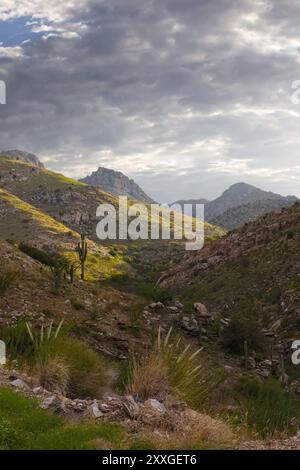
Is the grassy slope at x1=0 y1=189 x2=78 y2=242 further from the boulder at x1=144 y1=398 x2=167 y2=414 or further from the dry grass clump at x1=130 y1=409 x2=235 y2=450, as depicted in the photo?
the dry grass clump at x1=130 y1=409 x2=235 y2=450

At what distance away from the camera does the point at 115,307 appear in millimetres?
23469

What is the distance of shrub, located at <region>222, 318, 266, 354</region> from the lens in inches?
883

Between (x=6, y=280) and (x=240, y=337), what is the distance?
11.2 metres

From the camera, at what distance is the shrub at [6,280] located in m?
18.7

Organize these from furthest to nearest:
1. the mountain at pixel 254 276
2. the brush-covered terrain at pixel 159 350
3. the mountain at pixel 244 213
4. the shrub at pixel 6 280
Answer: the mountain at pixel 244 213 → the mountain at pixel 254 276 → the shrub at pixel 6 280 → the brush-covered terrain at pixel 159 350

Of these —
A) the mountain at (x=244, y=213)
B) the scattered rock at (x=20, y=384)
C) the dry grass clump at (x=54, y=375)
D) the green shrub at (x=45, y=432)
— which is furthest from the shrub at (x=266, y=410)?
the mountain at (x=244, y=213)

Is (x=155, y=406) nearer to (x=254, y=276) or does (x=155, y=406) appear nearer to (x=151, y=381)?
A: (x=151, y=381)

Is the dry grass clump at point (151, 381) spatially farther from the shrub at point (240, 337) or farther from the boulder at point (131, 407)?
the shrub at point (240, 337)

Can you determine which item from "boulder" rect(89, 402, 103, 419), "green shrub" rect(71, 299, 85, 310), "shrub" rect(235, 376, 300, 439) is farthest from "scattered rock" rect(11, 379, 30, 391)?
"green shrub" rect(71, 299, 85, 310)

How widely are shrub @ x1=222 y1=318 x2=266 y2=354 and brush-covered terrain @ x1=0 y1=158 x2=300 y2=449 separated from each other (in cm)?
5

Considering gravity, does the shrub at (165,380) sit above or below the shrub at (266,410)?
above

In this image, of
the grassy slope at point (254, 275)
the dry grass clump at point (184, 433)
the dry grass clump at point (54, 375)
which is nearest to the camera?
the dry grass clump at point (184, 433)

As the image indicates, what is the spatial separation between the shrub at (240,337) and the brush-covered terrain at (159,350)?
0.05 m

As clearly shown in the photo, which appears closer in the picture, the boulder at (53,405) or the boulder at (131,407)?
the boulder at (131,407)
